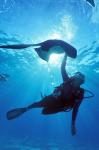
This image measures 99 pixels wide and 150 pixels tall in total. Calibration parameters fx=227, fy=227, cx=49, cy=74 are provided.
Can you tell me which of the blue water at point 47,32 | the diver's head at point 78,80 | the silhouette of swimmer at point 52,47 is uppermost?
the blue water at point 47,32

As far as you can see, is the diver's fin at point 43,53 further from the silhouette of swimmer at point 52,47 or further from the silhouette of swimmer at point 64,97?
the silhouette of swimmer at point 64,97

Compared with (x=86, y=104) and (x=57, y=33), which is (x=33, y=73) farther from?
(x=86, y=104)

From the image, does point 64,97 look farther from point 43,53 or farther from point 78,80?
point 43,53

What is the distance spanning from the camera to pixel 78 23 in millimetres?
16656

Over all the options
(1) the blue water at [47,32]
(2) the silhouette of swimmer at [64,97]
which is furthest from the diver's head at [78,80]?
(1) the blue water at [47,32]

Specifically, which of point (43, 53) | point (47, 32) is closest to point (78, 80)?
point (43, 53)

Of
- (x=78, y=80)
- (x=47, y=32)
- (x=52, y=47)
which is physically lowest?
(x=52, y=47)

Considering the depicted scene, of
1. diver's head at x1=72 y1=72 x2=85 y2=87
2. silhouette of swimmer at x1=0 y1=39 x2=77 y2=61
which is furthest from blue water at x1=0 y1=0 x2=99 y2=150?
silhouette of swimmer at x1=0 y1=39 x2=77 y2=61

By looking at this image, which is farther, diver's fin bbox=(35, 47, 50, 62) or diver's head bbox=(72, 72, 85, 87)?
diver's head bbox=(72, 72, 85, 87)

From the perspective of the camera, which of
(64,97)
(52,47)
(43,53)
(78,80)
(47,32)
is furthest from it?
(47,32)

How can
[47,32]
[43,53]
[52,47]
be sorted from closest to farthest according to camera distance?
[52,47], [43,53], [47,32]

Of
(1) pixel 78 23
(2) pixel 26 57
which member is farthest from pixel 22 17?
(2) pixel 26 57

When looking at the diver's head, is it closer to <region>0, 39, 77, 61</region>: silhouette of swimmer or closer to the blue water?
<region>0, 39, 77, 61</region>: silhouette of swimmer

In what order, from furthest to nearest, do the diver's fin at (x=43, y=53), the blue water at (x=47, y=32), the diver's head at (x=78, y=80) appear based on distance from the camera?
the blue water at (x=47, y=32) → the diver's head at (x=78, y=80) → the diver's fin at (x=43, y=53)
